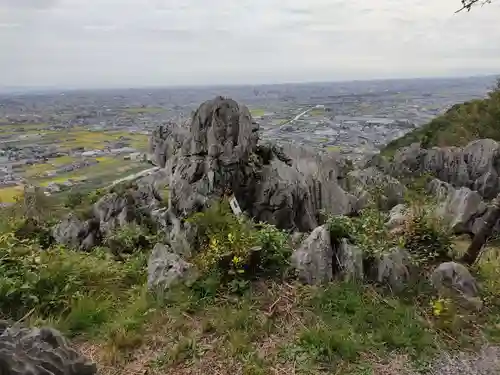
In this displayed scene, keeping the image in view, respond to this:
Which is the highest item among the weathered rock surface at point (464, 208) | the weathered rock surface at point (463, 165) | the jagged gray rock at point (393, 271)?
the jagged gray rock at point (393, 271)

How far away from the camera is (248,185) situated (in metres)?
11.6

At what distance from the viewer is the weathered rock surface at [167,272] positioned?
16.2ft

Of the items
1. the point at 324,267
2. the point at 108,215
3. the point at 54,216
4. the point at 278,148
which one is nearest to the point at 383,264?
the point at 324,267

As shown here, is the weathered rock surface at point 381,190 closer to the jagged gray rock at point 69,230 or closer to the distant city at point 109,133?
the distant city at point 109,133

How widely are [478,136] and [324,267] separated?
27.3 m

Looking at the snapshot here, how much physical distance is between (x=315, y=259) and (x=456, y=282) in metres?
1.55

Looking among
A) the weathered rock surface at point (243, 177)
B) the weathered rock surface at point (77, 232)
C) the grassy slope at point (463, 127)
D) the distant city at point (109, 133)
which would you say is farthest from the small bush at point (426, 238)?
the grassy slope at point (463, 127)

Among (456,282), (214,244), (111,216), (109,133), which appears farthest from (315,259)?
(109,133)

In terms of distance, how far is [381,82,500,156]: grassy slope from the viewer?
27.9 metres

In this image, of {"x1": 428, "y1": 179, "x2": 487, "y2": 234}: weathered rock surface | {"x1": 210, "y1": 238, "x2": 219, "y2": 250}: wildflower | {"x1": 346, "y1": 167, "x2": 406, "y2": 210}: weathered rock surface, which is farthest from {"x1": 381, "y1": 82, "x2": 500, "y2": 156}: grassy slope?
{"x1": 210, "y1": 238, "x2": 219, "y2": 250}: wildflower

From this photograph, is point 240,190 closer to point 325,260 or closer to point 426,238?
point 426,238

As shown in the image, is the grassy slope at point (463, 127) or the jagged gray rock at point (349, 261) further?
the grassy slope at point (463, 127)

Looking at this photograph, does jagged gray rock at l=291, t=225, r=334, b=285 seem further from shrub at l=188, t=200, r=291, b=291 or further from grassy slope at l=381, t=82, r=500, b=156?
grassy slope at l=381, t=82, r=500, b=156

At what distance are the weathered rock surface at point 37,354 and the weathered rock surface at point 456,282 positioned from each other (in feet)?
12.1
